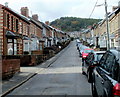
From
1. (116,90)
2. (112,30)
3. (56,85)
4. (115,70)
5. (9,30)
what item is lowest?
(56,85)

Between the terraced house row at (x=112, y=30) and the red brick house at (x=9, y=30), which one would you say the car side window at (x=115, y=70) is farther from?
the red brick house at (x=9, y=30)

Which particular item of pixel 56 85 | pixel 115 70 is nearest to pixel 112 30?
pixel 56 85

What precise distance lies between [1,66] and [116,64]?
872cm

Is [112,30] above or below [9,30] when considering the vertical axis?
above

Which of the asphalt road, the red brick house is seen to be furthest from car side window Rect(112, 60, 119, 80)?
the red brick house

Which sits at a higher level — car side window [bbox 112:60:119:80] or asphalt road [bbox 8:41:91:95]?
car side window [bbox 112:60:119:80]

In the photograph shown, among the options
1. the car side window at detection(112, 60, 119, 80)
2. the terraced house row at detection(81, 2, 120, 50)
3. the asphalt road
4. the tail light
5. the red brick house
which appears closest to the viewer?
the tail light

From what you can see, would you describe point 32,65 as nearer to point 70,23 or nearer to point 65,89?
point 65,89

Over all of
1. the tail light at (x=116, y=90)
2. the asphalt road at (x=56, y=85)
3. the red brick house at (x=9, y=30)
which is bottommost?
the asphalt road at (x=56, y=85)

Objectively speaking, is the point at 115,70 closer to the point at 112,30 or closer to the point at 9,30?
the point at 9,30

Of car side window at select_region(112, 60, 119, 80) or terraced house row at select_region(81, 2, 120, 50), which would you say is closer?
car side window at select_region(112, 60, 119, 80)

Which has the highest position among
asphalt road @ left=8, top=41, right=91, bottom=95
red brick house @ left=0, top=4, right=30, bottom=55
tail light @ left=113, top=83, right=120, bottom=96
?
red brick house @ left=0, top=4, right=30, bottom=55

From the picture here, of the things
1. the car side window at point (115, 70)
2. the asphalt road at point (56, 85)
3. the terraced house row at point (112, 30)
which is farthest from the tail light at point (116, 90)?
the asphalt road at point (56, 85)

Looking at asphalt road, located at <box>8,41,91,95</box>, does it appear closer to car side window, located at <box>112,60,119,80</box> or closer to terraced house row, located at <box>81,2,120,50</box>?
terraced house row, located at <box>81,2,120,50</box>
